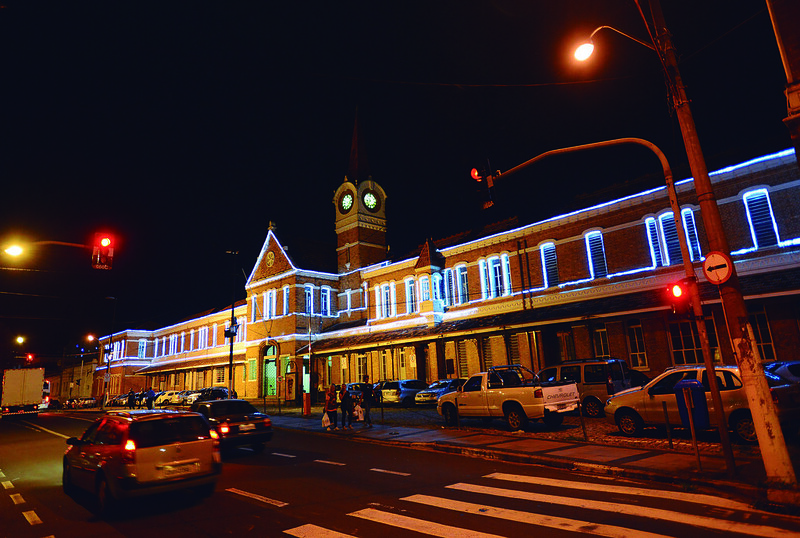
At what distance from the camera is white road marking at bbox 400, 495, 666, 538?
19.5ft

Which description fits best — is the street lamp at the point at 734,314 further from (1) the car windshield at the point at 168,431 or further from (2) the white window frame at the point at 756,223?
(2) the white window frame at the point at 756,223

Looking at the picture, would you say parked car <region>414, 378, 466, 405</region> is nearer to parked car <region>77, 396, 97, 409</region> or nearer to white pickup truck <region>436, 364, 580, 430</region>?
white pickup truck <region>436, 364, 580, 430</region>

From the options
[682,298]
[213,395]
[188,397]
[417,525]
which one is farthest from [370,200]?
[417,525]

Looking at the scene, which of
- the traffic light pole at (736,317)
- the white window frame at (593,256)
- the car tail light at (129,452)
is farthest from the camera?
the white window frame at (593,256)

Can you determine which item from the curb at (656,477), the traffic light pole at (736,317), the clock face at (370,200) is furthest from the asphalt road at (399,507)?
the clock face at (370,200)

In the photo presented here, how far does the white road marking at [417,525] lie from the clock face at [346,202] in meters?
40.4

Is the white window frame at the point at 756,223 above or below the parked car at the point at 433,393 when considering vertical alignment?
above

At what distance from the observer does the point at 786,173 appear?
21.0m

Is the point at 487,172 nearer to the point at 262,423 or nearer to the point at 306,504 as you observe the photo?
the point at 306,504

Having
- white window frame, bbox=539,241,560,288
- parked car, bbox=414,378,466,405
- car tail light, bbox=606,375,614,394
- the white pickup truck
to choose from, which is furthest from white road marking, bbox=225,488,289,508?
white window frame, bbox=539,241,560,288

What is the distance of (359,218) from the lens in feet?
148

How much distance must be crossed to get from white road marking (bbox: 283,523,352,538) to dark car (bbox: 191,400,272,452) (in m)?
7.90

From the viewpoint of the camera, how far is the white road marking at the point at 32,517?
7547 millimetres

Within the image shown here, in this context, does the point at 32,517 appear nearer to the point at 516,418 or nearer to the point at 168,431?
the point at 168,431
